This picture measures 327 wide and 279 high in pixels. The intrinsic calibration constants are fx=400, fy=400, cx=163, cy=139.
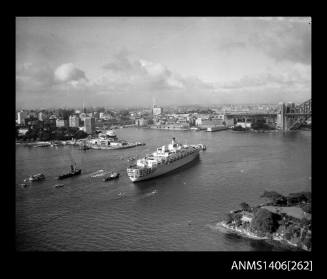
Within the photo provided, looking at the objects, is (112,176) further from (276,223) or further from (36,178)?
(276,223)

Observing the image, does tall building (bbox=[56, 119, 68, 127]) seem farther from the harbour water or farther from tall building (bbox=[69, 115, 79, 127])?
the harbour water

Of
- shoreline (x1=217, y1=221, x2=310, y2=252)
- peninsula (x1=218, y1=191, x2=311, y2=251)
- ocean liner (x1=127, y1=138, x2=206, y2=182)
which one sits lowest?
shoreline (x1=217, y1=221, x2=310, y2=252)

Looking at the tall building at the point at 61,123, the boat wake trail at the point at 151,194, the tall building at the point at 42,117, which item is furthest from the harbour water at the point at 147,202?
the tall building at the point at 61,123

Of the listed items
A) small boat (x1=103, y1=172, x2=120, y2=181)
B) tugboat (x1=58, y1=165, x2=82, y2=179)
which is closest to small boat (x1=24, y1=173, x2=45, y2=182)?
tugboat (x1=58, y1=165, x2=82, y2=179)

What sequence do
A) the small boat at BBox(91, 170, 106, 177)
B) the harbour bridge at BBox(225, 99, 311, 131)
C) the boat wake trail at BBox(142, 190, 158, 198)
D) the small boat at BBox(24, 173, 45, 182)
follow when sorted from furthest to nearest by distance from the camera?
the harbour bridge at BBox(225, 99, 311, 131) < the small boat at BBox(91, 170, 106, 177) < the small boat at BBox(24, 173, 45, 182) < the boat wake trail at BBox(142, 190, 158, 198)

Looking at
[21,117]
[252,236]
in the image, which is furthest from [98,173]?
[21,117]
